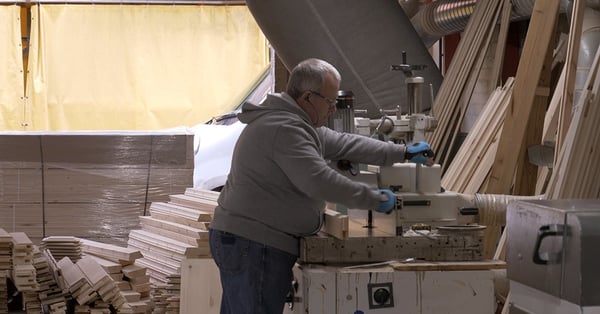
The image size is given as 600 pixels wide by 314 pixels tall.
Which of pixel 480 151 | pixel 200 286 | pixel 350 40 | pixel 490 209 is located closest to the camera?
pixel 490 209

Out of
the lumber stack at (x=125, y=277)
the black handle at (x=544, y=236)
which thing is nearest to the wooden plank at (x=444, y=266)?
the black handle at (x=544, y=236)

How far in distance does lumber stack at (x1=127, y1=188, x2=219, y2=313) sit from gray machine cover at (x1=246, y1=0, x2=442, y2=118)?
1.21 metres

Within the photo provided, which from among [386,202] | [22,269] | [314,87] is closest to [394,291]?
[386,202]

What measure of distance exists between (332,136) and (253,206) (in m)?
0.60

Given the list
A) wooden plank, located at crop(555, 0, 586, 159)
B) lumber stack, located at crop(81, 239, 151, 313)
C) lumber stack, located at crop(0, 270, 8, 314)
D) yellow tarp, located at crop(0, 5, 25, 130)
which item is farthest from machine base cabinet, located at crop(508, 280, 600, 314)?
yellow tarp, located at crop(0, 5, 25, 130)

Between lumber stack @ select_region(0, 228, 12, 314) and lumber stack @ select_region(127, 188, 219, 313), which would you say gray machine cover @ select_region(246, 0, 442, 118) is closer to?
lumber stack @ select_region(127, 188, 219, 313)

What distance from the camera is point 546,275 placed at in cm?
250

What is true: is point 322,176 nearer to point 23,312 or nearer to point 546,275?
point 546,275

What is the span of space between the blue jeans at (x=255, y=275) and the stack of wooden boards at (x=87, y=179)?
354 cm

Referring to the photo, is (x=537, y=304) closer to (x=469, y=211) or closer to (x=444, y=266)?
(x=444, y=266)

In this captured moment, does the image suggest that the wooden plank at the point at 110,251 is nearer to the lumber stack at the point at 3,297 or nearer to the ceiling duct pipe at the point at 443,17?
the lumber stack at the point at 3,297

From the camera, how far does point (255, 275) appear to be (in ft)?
12.0

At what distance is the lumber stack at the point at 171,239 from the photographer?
19.6 feet

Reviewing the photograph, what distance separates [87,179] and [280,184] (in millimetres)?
3806
